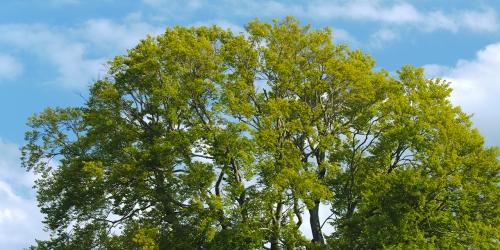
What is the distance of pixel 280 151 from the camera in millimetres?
28797

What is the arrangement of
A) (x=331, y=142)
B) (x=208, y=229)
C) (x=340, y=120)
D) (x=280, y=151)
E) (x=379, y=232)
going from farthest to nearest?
(x=340, y=120), (x=331, y=142), (x=280, y=151), (x=208, y=229), (x=379, y=232)

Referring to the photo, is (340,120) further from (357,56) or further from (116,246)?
(116,246)

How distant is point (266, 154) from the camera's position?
94.9 feet

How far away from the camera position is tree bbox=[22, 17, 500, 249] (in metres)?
25.9

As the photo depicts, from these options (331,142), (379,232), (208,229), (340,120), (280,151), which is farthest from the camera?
(340,120)

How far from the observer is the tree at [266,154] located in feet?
84.9

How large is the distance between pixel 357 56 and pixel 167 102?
1166 centimetres

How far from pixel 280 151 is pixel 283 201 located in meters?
2.51

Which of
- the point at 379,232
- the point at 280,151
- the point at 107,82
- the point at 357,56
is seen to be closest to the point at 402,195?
the point at 379,232

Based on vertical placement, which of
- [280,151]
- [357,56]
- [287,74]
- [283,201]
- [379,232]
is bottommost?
[379,232]

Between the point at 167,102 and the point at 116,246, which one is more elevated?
the point at 167,102

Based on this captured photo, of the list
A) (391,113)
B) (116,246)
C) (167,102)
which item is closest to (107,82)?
(167,102)

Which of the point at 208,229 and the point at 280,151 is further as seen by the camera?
the point at 280,151

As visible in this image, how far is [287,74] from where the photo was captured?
102ft
